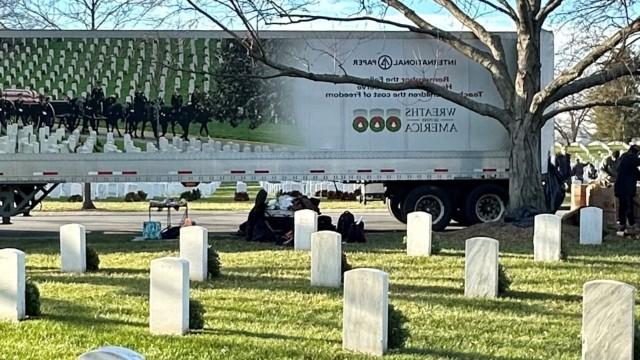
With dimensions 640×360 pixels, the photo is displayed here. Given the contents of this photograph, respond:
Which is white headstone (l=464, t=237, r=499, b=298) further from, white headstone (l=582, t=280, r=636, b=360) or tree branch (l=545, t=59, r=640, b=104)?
tree branch (l=545, t=59, r=640, b=104)

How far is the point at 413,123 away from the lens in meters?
20.0

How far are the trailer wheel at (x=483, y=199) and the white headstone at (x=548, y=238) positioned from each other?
6.28 metres

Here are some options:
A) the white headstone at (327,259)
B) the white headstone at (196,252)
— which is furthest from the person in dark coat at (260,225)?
the white headstone at (327,259)

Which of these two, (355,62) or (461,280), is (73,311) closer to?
(461,280)

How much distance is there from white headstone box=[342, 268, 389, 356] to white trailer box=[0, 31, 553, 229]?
451 inches

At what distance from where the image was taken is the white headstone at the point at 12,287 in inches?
354

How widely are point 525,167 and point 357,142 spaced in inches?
139

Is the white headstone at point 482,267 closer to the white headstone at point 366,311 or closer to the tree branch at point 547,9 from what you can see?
the white headstone at point 366,311

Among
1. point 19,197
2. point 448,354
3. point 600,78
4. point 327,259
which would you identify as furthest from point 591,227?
point 19,197

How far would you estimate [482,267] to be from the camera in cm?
1038

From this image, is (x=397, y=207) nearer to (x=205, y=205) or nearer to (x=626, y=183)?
(x=626, y=183)

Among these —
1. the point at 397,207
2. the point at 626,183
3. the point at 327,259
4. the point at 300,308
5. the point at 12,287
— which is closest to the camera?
the point at 12,287

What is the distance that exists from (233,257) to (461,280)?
4219mm

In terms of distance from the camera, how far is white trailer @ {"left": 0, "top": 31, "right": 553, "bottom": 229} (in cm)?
1881
